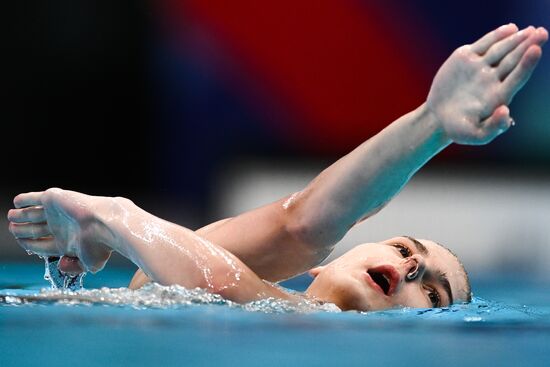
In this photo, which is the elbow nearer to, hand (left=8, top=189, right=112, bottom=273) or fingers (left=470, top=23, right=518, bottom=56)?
hand (left=8, top=189, right=112, bottom=273)

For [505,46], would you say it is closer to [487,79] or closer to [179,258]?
[487,79]

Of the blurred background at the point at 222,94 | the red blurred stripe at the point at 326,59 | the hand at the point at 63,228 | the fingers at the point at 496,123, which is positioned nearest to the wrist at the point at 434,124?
the fingers at the point at 496,123

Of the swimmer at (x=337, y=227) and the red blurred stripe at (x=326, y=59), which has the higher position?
the red blurred stripe at (x=326, y=59)

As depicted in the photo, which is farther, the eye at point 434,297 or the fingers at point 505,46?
the eye at point 434,297

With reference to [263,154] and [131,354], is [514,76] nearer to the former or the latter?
[131,354]

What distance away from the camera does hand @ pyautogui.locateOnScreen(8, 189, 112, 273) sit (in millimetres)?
2430

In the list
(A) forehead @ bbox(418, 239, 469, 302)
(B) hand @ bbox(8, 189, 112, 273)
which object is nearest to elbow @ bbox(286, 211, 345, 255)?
(A) forehead @ bbox(418, 239, 469, 302)

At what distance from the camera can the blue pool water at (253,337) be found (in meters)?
1.60

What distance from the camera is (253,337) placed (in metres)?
1.82

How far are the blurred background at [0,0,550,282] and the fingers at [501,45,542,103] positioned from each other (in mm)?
3567

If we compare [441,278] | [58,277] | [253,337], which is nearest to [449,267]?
[441,278]

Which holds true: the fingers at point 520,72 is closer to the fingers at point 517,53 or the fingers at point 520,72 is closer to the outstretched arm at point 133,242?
the fingers at point 517,53

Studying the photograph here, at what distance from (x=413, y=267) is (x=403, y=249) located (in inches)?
5.5

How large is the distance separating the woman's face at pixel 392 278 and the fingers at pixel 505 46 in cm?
67
